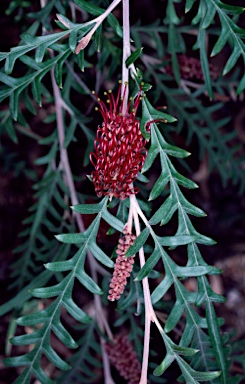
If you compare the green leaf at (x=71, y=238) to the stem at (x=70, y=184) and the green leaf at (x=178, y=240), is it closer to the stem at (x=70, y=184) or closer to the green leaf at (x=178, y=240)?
the green leaf at (x=178, y=240)

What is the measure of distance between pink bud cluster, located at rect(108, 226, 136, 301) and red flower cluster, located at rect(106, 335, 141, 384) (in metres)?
0.36

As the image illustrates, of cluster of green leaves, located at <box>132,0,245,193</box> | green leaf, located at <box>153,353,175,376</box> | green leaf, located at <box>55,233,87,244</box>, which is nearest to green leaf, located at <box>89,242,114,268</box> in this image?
green leaf, located at <box>55,233,87,244</box>

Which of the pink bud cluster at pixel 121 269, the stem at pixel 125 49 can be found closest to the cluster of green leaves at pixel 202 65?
the stem at pixel 125 49

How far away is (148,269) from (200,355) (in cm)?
21

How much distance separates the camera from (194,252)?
61 cm

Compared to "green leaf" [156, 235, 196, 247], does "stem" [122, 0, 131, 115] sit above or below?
above

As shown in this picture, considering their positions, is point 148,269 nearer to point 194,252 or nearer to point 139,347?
point 194,252

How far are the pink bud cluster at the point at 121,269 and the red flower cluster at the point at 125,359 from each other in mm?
362

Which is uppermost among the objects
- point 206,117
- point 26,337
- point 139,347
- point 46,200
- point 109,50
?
point 109,50

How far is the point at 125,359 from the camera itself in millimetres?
928

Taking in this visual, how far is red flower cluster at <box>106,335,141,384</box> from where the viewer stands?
2.92 ft

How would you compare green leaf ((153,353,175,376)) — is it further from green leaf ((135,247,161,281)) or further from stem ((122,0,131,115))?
stem ((122,0,131,115))

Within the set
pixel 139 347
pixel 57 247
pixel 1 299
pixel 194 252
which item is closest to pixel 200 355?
pixel 194 252

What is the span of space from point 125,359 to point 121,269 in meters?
0.41
